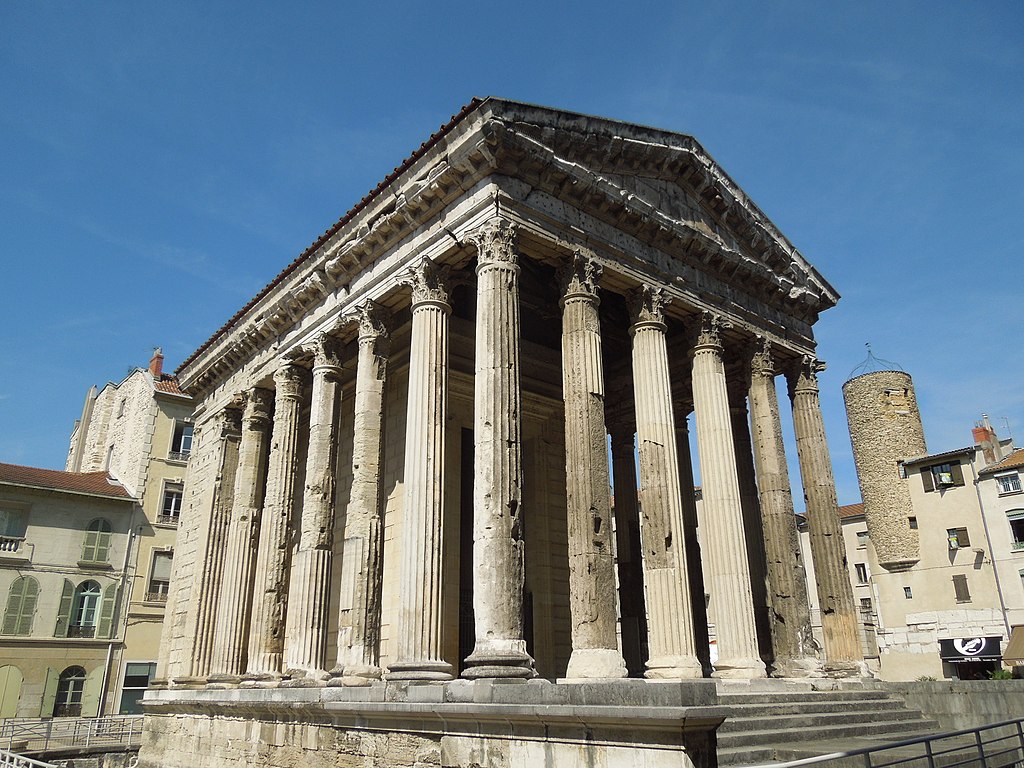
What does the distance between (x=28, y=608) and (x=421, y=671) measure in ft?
68.1

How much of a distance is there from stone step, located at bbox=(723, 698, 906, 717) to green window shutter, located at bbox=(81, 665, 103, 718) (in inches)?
907

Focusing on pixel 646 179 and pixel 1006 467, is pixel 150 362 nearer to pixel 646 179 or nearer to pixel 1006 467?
pixel 646 179

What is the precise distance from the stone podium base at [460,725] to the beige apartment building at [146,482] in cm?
1338

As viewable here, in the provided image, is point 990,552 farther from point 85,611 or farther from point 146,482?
point 85,611

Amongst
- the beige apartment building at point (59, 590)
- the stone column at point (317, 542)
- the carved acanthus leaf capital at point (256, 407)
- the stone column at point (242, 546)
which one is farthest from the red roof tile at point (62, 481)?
the stone column at point (317, 542)

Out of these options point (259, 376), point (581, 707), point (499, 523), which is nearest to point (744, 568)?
point (499, 523)

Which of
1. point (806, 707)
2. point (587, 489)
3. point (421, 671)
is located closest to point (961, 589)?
point (806, 707)

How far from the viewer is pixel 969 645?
102 ft

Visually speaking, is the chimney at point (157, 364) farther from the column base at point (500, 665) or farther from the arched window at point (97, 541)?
the column base at point (500, 665)

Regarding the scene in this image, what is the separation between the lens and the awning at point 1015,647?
28355 mm

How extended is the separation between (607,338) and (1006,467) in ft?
75.0

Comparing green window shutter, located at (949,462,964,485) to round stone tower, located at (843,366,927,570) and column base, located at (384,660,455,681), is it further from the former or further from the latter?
column base, located at (384,660,455,681)

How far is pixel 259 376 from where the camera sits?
676 inches

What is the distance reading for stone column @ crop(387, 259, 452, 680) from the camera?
1008cm
